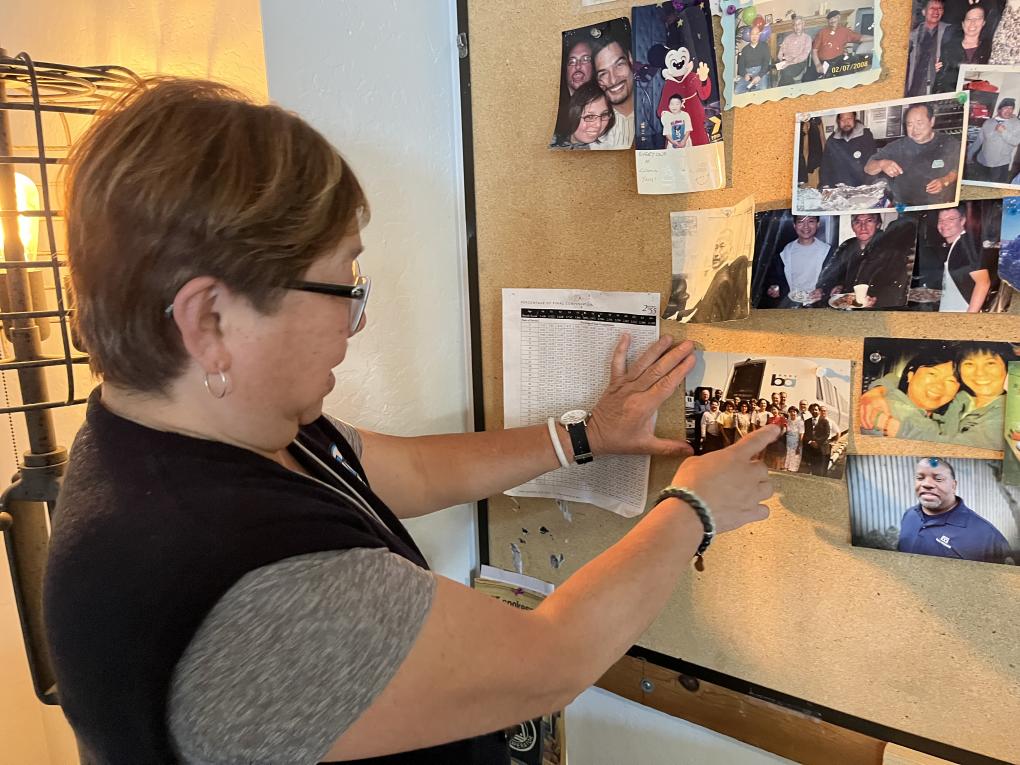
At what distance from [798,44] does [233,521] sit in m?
0.78

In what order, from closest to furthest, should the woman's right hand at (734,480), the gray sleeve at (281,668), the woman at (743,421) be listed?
the gray sleeve at (281,668)
the woman's right hand at (734,480)
the woman at (743,421)

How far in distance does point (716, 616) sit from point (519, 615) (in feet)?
1.61

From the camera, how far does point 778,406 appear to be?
894 mm

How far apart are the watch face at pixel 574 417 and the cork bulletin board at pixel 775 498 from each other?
0.38 feet

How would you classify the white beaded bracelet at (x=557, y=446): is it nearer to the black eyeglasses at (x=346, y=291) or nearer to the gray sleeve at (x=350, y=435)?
the gray sleeve at (x=350, y=435)

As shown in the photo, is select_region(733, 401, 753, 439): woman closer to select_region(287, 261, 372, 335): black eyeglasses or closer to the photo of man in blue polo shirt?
the photo of man in blue polo shirt

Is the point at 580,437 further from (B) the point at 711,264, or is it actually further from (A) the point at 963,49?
(A) the point at 963,49

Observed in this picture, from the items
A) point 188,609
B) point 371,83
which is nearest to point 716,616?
point 188,609

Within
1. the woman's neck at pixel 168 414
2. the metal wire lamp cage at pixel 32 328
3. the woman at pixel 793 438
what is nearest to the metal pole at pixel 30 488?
the metal wire lamp cage at pixel 32 328

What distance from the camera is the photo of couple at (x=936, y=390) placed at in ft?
2.48

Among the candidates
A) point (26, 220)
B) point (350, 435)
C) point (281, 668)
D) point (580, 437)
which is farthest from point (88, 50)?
point (281, 668)

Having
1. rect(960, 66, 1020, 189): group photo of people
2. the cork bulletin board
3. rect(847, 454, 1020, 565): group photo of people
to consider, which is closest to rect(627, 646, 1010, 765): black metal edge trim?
the cork bulletin board

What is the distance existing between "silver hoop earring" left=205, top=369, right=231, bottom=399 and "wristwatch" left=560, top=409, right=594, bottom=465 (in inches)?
21.5

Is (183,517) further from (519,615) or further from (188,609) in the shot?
(519,615)
